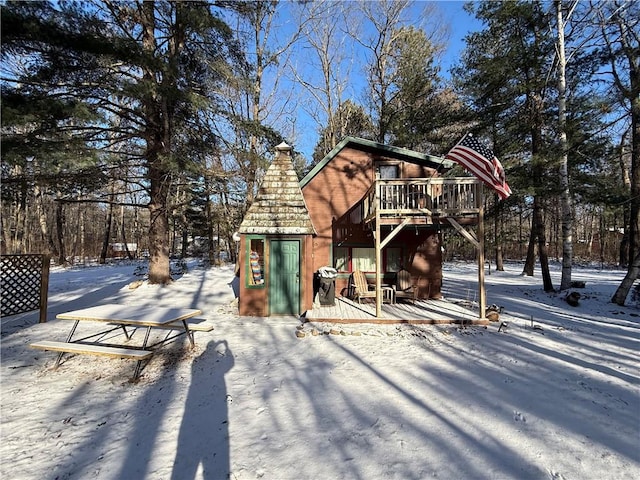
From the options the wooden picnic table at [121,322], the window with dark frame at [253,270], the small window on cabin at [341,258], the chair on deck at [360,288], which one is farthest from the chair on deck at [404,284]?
the wooden picnic table at [121,322]

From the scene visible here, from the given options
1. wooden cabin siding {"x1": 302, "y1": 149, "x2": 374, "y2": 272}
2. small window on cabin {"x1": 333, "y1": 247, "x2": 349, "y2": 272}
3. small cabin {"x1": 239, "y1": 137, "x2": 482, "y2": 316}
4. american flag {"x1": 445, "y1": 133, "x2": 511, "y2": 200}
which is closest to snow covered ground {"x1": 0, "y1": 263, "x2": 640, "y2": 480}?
small cabin {"x1": 239, "y1": 137, "x2": 482, "y2": 316}

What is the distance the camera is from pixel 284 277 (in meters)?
8.27

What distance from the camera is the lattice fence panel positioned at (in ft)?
22.9

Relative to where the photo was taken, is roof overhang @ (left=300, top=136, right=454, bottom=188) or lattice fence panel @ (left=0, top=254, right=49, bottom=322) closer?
lattice fence panel @ (left=0, top=254, right=49, bottom=322)

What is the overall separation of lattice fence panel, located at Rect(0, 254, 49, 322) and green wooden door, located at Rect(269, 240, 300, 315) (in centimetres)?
529

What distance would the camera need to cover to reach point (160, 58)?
9.20 metres

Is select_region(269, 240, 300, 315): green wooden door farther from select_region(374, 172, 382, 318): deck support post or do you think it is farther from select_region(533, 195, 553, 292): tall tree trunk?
select_region(533, 195, 553, 292): tall tree trunk

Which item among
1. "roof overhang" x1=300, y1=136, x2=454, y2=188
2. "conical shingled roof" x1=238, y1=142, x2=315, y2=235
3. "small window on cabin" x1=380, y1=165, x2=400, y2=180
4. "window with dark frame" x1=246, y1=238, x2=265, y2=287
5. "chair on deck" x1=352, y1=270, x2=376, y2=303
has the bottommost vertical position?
"chair on deck" x1=352, y1=270, x2=376, y2=303

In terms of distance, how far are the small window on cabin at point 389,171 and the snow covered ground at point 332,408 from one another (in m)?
→ 6.30

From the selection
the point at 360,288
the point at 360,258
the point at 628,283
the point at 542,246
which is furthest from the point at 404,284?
the point at 542,246

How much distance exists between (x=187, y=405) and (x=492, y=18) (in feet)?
54.3

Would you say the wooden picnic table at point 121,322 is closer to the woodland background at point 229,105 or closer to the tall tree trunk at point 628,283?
the woodland background at point 229,105

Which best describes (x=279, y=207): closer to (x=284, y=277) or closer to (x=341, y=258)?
(x=284, y=277)

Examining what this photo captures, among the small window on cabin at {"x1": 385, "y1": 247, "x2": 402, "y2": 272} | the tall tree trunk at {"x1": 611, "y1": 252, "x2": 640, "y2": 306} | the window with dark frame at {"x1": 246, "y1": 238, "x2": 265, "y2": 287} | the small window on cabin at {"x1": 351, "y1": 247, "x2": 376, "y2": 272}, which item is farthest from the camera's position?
the small window on cabin at {"x1": 351, "y1": 247, "x2": 376, "y2": 272}
